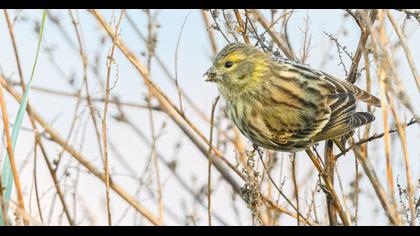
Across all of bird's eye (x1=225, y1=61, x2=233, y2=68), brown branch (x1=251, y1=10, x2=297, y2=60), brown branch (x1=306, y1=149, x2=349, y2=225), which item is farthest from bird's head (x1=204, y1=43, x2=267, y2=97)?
brown branch (x1=306, y1=149, x2=349, y2=225)

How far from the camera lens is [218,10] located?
138 inches

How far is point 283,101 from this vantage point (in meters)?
3.94

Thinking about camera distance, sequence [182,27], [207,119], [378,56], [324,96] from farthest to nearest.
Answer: [207,119]
[324,96]
[182,27]
[378,56]

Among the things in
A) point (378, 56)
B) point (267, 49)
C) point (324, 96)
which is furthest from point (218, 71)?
point (378, 56)

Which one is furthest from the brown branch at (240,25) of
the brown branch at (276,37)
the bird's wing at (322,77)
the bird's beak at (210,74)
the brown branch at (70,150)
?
the brown branch at (70,150)

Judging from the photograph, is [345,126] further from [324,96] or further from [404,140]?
[404,140]

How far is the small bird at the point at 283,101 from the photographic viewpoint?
3.87m

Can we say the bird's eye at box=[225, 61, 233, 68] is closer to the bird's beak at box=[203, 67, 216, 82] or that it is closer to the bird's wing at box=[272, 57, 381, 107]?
the bird's beak at box=[203, 67, 216, 82]

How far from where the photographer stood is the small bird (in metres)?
3.87

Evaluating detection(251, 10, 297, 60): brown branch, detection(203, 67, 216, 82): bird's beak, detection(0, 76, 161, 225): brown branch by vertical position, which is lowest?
detection(0, 76, 161, 225): brown branch

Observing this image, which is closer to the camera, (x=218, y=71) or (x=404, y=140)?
(x=404, y=140)

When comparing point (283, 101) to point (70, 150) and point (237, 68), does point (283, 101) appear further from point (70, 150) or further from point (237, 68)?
point (70, 150)
